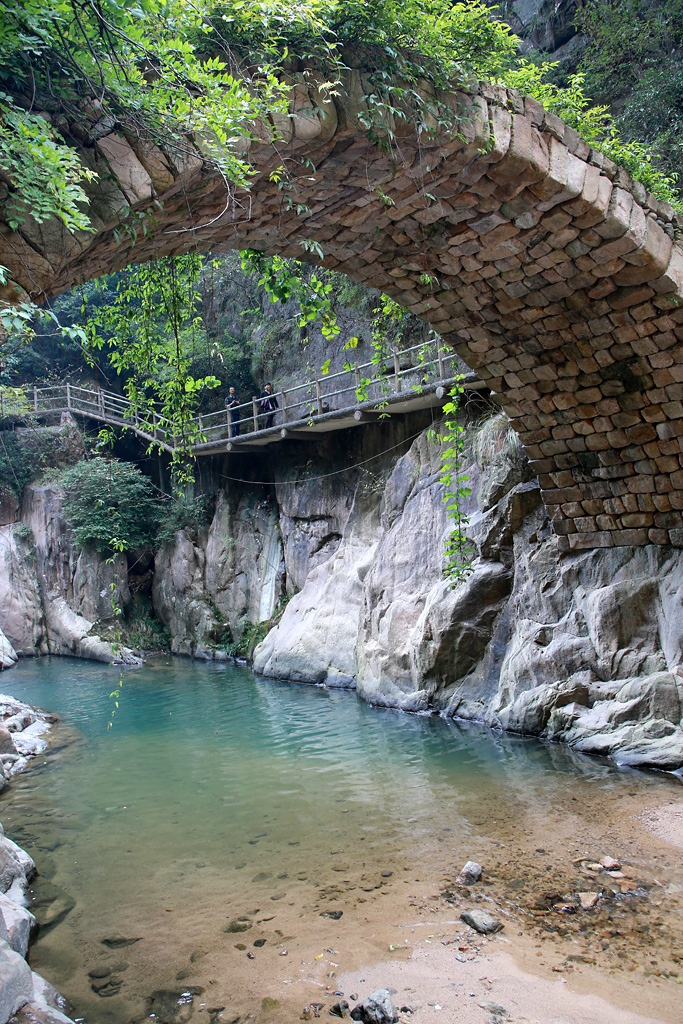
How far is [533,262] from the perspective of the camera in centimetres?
502

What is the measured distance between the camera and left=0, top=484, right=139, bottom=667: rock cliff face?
1538cm

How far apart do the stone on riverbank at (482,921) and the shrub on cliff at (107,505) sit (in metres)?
13.0

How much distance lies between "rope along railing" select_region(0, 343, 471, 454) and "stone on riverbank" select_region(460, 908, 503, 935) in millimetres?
2849

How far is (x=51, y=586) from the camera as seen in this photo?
15.8 m

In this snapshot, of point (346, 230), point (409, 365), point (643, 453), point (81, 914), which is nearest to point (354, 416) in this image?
point (409, 365)

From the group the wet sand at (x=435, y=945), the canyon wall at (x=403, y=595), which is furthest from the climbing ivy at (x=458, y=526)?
the wet sand at (x=435, y=945)

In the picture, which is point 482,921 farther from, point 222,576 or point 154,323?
point 222,576

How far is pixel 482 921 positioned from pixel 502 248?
4239mm

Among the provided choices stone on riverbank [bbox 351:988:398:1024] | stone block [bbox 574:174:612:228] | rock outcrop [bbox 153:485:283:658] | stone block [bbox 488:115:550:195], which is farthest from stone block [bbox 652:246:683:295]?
rock outcrop [bbox 153:485:283:658]

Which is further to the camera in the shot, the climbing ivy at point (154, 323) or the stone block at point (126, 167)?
the climbing ivy at point (154, 323)

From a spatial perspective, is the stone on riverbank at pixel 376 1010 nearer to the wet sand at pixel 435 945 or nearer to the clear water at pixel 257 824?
the wet sand at pixel 435 945

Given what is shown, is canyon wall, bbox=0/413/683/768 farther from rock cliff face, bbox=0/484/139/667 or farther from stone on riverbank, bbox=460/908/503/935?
stone on riverbank, bbox=460/908/503/935

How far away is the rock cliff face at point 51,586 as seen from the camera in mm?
15383

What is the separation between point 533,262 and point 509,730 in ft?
13.8
